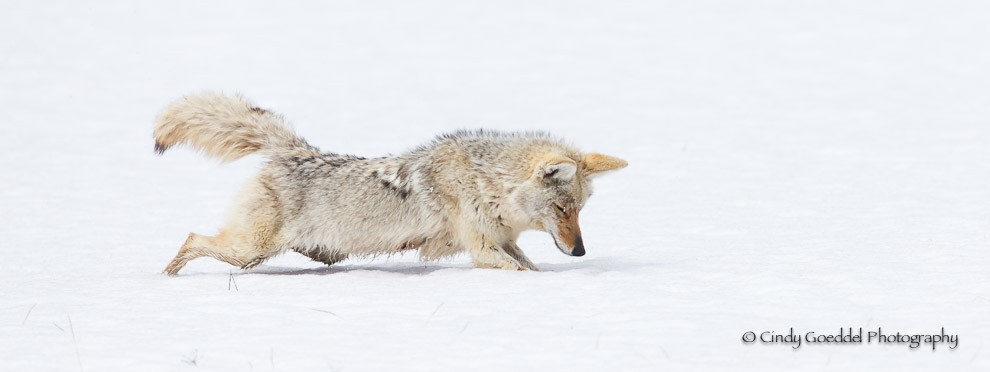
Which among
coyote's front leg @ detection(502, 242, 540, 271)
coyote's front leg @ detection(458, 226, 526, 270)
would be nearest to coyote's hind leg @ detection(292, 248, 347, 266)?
coyote's front leg @ detection(458, 226, 526, 270)

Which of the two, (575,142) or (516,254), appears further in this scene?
(575,142)

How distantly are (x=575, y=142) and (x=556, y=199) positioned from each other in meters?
5.48

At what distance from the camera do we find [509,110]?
21.9 meters

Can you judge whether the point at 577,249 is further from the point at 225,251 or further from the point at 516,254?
the point at 225,251

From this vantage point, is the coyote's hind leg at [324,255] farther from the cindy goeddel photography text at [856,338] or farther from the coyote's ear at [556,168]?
the cindy goeddel photography text at [856,338]

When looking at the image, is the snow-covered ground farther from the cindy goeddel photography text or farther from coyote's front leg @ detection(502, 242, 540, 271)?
coyote's front leg @ detection(502, 242, 540, 271)

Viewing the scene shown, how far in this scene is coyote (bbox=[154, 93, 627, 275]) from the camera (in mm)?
8453

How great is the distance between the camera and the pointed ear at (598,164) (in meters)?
8.59

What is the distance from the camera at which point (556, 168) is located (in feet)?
27.1

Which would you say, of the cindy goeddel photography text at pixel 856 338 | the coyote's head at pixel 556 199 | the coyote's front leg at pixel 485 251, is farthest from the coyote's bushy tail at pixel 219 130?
the cindy goeddel photography text at pixel 856 338

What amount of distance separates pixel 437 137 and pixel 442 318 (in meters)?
2.87

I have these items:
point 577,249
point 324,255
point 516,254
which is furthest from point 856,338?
point 324,255

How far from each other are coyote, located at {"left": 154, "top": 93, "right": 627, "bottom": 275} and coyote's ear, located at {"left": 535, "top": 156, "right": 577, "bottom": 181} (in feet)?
0.04

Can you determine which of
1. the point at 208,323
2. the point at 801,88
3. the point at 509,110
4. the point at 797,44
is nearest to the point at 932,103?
the point at 801,88
